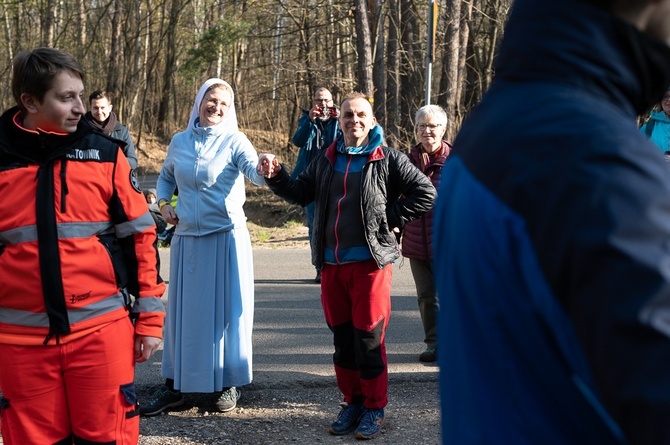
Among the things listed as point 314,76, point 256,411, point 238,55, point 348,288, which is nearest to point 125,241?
point 348,288

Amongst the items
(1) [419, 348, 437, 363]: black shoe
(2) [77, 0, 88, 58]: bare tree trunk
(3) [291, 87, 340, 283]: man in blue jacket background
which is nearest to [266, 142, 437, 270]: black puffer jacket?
(1) [419, 348, 437, 363]: black shoe

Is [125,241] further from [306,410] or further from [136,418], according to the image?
[306,410]

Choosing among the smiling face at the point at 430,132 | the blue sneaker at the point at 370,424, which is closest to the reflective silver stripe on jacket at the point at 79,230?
the blue sneaker at the point at 370,424

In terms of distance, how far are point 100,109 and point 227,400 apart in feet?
12.7

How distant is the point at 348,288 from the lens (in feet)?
17.0

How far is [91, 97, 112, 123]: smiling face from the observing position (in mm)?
8266

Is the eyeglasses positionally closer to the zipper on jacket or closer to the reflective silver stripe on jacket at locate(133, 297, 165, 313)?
the reflective silver stripe on jacket at locate(133, 297, 165, 313)

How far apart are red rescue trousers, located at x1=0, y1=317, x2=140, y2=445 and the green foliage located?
1009 inches

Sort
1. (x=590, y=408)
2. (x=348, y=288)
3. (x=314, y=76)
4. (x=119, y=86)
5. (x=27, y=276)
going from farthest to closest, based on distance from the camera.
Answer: (x=119, y=86)
(x=314, y=76)
(x=348, y=288)
(x=27, y=276)
(x=590, y=408)

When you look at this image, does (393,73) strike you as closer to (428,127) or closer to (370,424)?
(428,127)

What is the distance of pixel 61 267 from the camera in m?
3.27

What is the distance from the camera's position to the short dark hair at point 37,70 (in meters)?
3.39

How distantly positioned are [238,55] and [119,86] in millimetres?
5183

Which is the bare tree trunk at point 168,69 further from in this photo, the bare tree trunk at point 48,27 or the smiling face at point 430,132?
the smiling face at point 430,132
